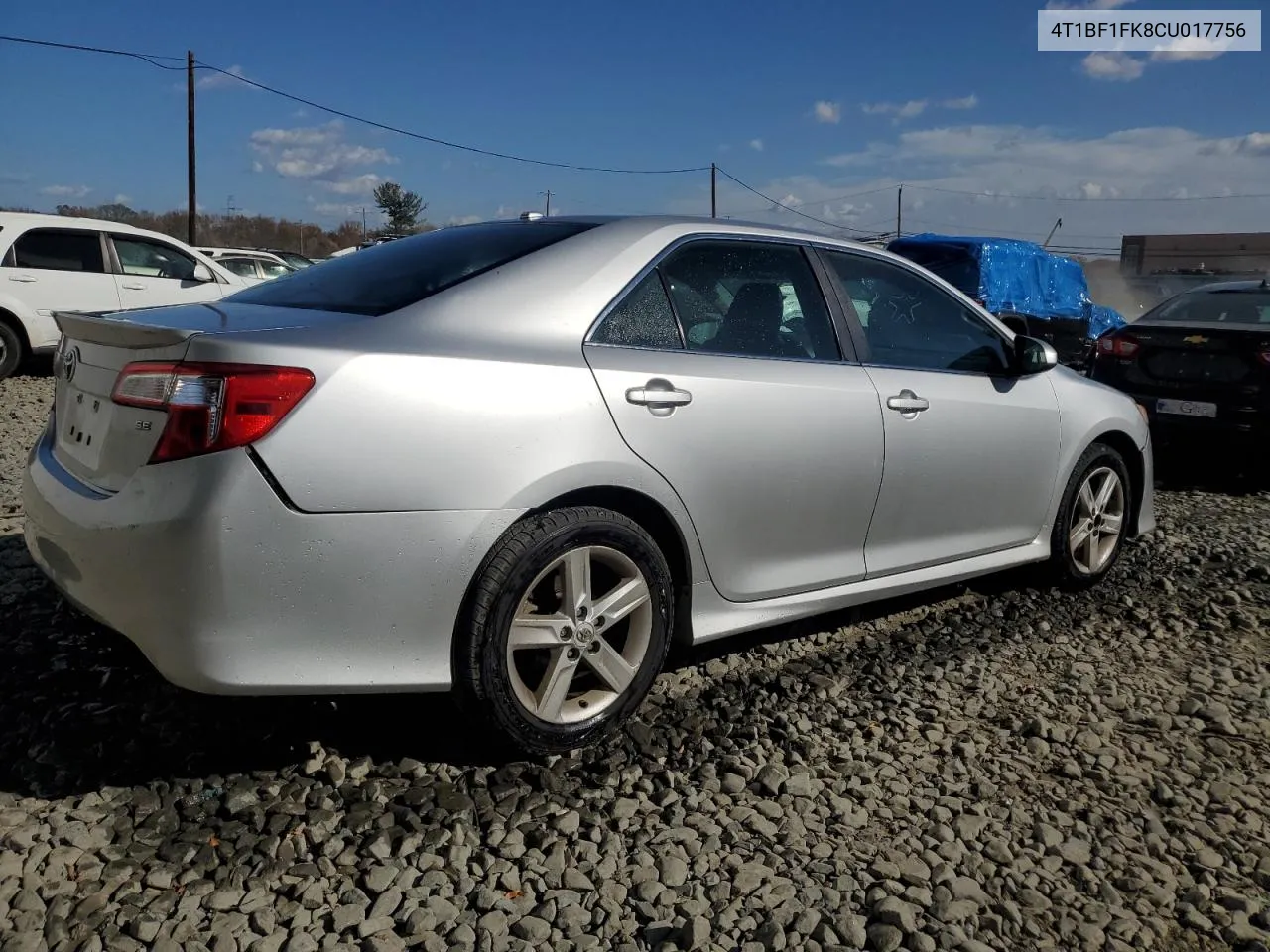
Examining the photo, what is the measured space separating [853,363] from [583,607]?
1.39 metres

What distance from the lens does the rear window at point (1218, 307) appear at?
7664 millimetres

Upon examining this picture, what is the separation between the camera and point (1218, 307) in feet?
26.0

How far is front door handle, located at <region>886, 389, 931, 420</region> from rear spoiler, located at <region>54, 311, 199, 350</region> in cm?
228

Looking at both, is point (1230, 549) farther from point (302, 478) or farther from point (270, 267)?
point (270, 267)

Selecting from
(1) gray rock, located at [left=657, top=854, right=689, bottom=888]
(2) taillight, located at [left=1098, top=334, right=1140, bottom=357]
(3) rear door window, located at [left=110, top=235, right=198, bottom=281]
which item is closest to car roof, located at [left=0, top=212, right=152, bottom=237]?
(3) rear door window, located at [left=110, top=235, right=198, bottom=281]

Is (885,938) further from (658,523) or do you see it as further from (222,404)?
(222,404)

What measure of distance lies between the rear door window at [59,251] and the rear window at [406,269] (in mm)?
8534

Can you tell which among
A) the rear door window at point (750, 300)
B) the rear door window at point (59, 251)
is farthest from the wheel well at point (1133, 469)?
the rear door window at point (59, 251)

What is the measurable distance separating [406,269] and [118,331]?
84 cm

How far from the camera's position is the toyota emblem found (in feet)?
9.65

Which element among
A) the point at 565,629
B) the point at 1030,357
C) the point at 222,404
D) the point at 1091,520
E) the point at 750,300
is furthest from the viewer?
the point at 1091,520

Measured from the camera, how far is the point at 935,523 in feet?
12.8

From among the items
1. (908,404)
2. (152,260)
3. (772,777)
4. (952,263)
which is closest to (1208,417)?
(908,404)

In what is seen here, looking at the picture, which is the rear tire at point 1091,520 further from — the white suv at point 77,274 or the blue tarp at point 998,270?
the blue tarp at point 998,270
